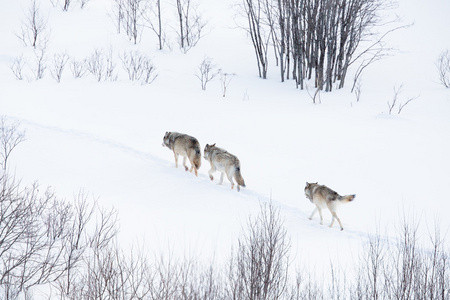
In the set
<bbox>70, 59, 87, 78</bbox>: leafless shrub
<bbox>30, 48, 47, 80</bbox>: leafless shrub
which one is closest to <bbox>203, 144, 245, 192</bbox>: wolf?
<bbox>70, 59, 87, 78</bbox>: leafless shrub

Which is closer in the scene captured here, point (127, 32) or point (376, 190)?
point (376, 190)

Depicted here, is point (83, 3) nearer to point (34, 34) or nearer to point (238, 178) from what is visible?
point (34, 34)

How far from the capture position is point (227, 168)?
1114 cm

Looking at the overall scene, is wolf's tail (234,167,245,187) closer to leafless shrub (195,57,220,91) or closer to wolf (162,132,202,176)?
wolf (162,132,202,176)

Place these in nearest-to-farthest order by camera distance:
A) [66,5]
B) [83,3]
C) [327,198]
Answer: [327,198] → [66,5] → [83,3]

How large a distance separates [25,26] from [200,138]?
27757 millimetres

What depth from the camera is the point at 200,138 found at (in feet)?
55.2

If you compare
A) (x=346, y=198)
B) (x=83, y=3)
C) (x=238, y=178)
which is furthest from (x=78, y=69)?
(x=83, y=3)

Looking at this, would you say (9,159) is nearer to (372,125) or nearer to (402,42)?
(372,125)

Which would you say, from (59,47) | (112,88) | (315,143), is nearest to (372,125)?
(315,143)

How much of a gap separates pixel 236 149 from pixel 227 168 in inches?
179

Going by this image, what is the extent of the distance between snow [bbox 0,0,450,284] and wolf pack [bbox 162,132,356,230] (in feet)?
1.36

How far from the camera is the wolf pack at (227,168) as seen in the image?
9344 millimetres

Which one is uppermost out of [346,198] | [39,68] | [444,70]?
[444,70]
